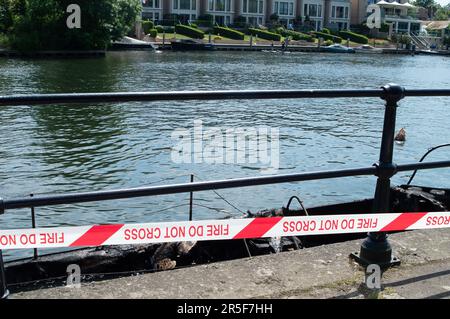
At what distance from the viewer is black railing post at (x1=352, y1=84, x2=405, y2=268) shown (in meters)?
3.83

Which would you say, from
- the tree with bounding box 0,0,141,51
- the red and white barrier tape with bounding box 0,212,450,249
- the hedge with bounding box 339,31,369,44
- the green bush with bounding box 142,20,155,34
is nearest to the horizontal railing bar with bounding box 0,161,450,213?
the red and white barrier tape with bounding box 0,212,450,249

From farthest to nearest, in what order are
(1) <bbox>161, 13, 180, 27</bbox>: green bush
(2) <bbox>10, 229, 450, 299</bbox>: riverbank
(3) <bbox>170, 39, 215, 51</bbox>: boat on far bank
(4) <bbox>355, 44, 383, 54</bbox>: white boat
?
(1) <bbox>161, 13, 180, 27</bbox>: green bush → (4) <bbox>355, 44, 383, 54</bbox>: white boat → (3) <bbox>170, 39, 215, 51</bbox>: boat on far bank → (2) <bbox>10, 229, 450, 299</bbox>: riverbank

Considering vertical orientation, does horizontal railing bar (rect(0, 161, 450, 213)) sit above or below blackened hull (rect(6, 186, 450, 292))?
above

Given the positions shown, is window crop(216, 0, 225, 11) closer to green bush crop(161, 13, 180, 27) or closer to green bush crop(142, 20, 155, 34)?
green bush crop(161, 13, 180, 27)

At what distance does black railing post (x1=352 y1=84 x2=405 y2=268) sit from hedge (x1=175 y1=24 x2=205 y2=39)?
105704 mm

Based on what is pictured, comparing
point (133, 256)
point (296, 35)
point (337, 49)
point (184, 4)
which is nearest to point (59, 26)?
point (184, 4)

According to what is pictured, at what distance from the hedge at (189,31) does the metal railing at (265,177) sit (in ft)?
347

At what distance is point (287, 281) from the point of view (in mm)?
3830

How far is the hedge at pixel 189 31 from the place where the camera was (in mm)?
107500

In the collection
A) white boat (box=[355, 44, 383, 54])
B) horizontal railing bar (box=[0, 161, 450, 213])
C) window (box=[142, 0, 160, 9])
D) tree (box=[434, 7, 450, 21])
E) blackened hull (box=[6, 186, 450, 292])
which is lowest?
blackened hull (box=[6, 186, 450, 292])

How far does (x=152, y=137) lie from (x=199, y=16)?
10432cm

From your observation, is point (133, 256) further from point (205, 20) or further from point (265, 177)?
point (205, 20)

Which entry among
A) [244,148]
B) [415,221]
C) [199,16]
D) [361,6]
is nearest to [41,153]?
[244,148]
